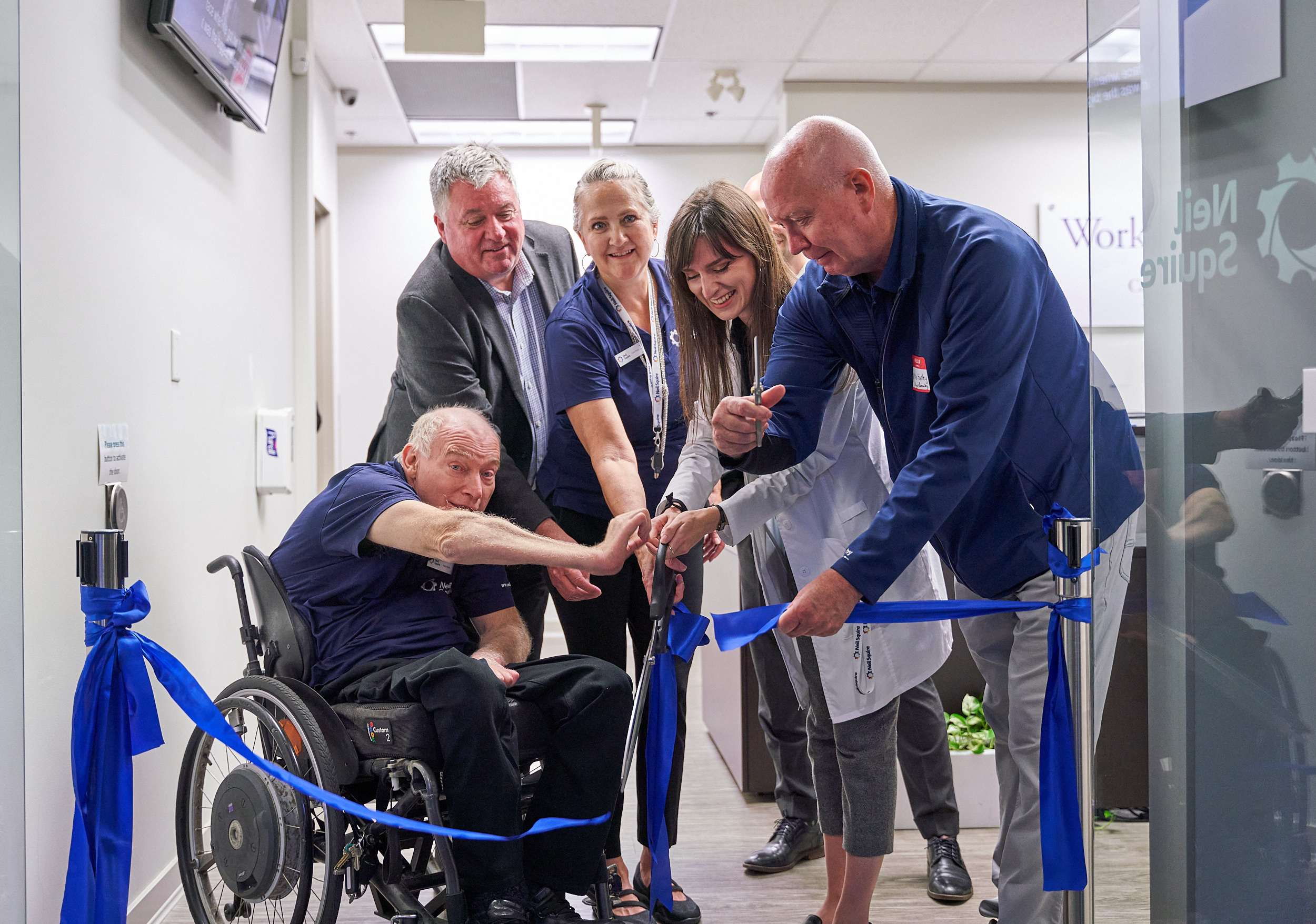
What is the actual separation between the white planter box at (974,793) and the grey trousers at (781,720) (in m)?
0.33

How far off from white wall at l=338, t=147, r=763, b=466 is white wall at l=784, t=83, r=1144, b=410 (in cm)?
105

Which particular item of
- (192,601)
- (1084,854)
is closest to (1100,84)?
(1084,854)

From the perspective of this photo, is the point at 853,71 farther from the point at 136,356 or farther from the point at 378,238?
the point at 136,356

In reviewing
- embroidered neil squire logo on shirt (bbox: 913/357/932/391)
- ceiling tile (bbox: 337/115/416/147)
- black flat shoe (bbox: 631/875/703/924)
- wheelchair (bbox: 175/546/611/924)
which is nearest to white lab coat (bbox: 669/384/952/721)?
embroidered neil squire logo on shirt (bbox: 913/357/932/391)

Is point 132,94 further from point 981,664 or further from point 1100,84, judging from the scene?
point 981,664

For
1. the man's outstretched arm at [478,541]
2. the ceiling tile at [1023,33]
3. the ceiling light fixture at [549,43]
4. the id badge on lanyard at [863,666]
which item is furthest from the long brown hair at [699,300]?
the ceiling tile at [1023,33]

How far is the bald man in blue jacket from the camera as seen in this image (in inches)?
63.1

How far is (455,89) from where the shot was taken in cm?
559

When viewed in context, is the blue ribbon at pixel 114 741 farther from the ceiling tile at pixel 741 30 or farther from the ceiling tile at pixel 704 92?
the ceiling tile at pixel 704 92

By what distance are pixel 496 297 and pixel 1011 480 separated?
4.25 feet

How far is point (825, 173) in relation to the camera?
5.64 ft

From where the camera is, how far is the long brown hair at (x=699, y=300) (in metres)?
2.04

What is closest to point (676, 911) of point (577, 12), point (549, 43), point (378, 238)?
point (577, 12)

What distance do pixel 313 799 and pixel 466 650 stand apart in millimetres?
468
